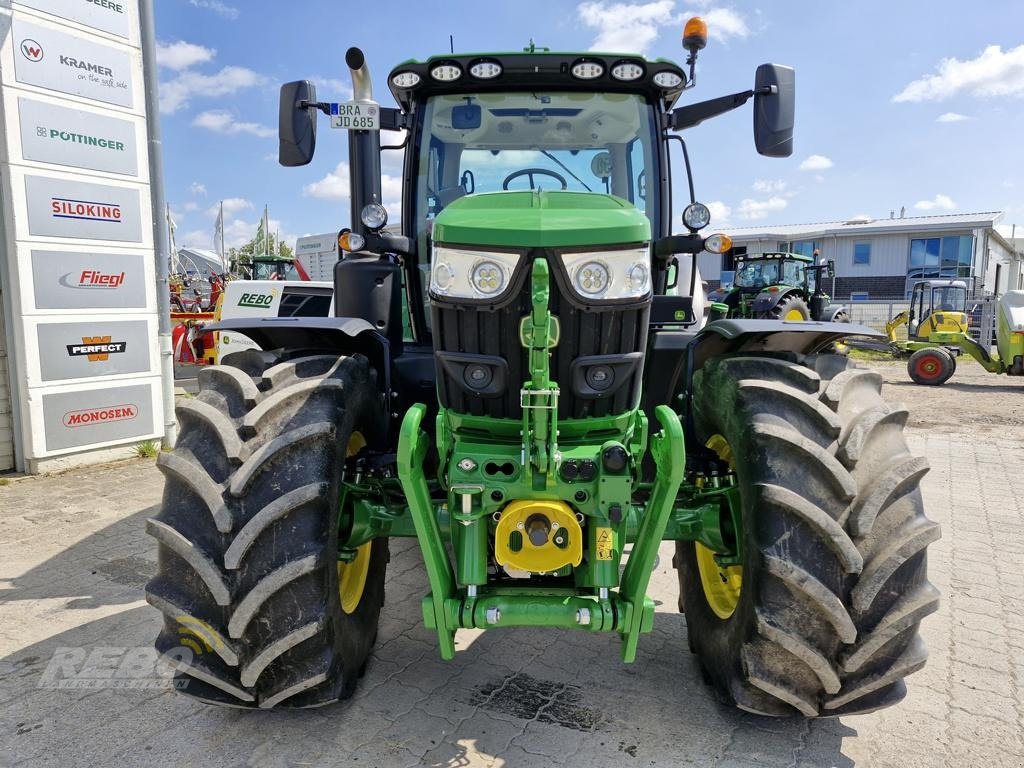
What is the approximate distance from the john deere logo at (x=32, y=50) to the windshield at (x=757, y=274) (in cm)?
1504

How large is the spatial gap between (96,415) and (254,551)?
17.2 ft

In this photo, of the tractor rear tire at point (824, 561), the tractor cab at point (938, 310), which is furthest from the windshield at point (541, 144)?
the tractor cab at point (938, 310)

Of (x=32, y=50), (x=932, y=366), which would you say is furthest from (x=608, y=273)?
(x=932, y=366)

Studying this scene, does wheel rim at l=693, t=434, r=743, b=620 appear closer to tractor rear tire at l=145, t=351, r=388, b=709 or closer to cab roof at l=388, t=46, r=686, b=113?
tractor rear tire at l=145, t=351, r=388, b=709

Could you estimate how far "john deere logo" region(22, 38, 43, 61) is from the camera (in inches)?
231

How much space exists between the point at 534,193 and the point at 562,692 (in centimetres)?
189

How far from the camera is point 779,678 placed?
221 cm

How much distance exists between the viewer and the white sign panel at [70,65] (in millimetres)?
5871

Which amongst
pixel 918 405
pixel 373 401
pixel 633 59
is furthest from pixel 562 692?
pixel 918 405

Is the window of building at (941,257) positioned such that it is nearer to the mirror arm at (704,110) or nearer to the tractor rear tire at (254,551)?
the mirror arm at (704,110)

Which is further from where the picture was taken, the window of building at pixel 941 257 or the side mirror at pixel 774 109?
the window of building at pixel 941 257

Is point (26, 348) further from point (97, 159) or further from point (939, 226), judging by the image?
point (939, 226)

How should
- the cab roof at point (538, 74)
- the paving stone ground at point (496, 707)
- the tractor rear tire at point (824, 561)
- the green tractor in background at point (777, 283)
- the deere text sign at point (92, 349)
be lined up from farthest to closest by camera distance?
the green tractor in background at point (777, 283), the deere text sign at point (92, 349), the cab roof at point (538, 74), the paving stone ground at point (496, 707), the tractor rear tire at point (824, 561)

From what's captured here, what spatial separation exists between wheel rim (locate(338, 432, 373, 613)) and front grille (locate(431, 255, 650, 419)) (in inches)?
25.1
